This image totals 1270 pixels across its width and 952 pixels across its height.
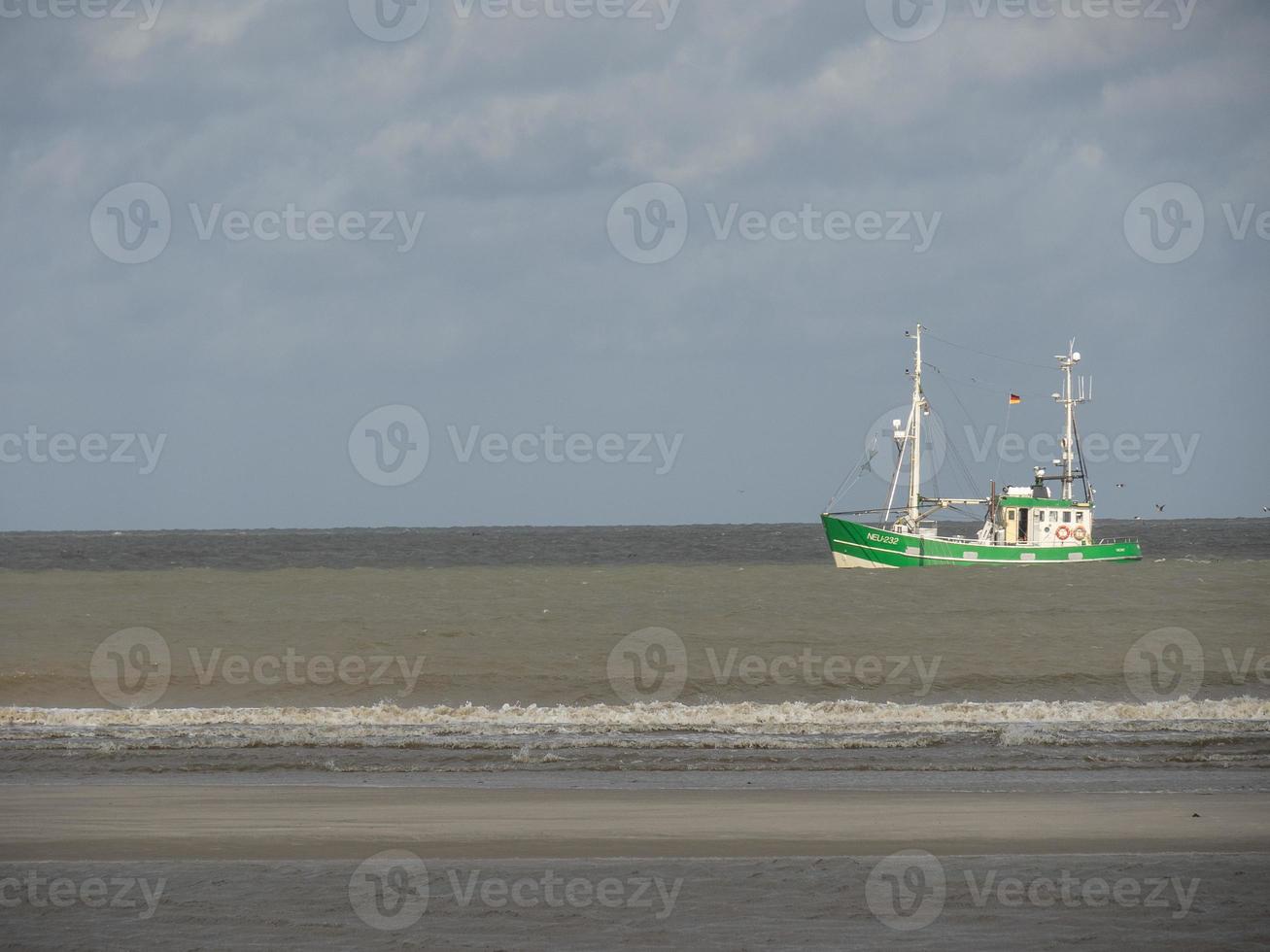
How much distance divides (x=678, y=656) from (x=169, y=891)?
13.9 m

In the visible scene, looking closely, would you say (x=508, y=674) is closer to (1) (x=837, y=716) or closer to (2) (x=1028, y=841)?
(1) (x=837, y=716)

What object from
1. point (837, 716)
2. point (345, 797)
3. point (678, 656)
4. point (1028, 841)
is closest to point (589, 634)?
point (678, 656)

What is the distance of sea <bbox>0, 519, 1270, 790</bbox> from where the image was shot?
608 inches

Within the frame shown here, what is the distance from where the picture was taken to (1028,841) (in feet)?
37.4
